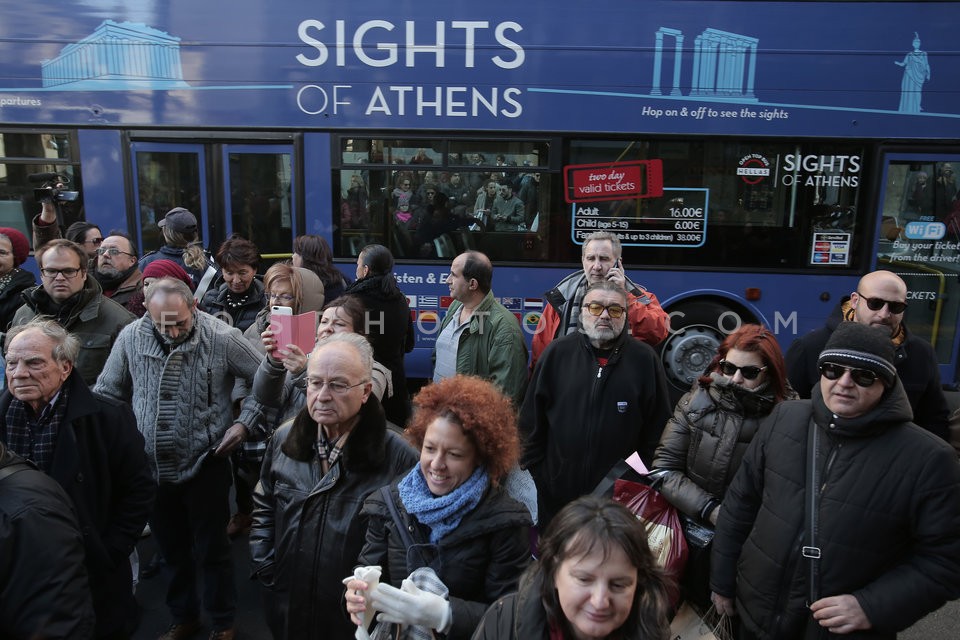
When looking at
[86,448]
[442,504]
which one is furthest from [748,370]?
[86,448]

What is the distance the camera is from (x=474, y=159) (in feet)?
21.7

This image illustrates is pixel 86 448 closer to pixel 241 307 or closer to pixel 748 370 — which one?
pixel 241 307

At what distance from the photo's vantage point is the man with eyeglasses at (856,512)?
2021mm

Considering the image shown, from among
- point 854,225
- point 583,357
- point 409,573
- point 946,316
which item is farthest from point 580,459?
point 946,316

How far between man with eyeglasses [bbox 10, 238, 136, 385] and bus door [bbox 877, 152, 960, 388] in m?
6.70

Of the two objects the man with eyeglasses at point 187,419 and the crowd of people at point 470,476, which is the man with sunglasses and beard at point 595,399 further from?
the man with eyeglasses at point 187,419

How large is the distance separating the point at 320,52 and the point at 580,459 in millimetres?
5088

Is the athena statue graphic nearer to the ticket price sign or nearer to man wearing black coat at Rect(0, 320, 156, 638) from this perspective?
the ticket price sign

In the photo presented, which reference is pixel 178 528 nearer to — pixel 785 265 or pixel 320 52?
pixel 320 52

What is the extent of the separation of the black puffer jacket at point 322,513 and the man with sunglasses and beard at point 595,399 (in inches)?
40.9

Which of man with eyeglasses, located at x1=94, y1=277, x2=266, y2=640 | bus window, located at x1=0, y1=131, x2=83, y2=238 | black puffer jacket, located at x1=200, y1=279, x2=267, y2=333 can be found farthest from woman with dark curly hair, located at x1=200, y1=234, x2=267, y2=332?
bus window, located at x1=0, y1=131, x2=83, y2=238

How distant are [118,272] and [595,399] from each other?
3.53 metres

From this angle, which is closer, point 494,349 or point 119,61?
point 494,349

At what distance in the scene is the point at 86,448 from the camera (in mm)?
2527
